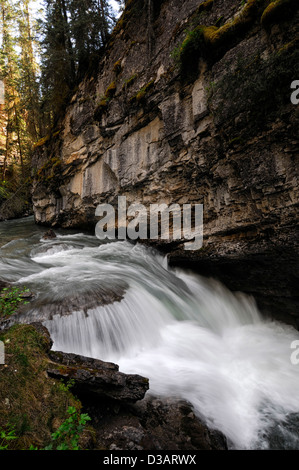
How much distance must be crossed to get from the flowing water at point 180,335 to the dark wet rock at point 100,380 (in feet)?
2.06

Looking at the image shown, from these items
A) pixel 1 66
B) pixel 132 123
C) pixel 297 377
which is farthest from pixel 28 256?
pixel 1 66

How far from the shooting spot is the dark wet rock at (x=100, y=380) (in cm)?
276

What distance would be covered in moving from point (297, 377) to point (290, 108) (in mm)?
4930

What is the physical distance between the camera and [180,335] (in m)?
5.15

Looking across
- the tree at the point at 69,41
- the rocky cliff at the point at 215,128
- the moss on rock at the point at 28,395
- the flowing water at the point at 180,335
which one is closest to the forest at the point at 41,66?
the tree at the point at 69,41

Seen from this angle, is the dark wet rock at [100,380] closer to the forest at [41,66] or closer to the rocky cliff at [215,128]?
the rocky cliff at [215,128]

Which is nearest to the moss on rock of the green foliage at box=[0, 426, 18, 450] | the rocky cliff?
the green foliage at box=[0, 426, 18, 450]

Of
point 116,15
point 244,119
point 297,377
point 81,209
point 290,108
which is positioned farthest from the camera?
point 116,15

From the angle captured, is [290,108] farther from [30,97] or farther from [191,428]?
[30,97]

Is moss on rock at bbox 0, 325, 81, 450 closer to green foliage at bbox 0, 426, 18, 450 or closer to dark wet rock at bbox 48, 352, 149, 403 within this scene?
green foliage at bbox 0, 426, 18, 450

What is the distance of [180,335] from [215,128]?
488cm

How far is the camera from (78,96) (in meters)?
12.4

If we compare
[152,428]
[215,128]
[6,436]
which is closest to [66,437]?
[6,436]

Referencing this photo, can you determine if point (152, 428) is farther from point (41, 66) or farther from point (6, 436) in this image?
point (41, 66)
